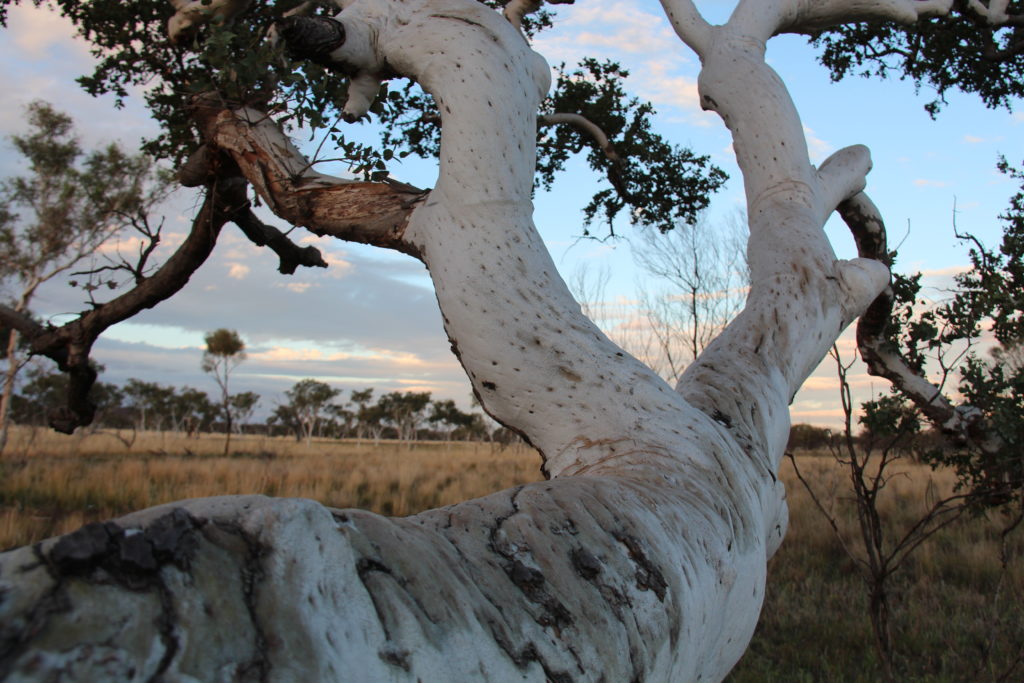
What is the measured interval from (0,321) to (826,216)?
5129 millimetres

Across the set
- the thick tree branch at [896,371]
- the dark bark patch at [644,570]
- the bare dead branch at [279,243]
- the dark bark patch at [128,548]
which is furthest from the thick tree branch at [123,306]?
the thick tree branch at [896,371]

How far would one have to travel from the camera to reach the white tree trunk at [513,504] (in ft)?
2.20

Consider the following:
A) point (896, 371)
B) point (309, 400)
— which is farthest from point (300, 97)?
point (309, 400)

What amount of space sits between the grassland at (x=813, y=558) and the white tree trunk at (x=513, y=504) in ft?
5.75

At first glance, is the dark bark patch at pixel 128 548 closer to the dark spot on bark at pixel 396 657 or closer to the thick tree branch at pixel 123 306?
the dark spot on bark at pixel 396 657

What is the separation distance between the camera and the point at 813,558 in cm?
707

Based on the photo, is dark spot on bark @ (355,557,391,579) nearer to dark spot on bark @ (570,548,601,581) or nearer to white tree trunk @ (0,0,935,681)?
white tree trunk @ (0,0,935,681)

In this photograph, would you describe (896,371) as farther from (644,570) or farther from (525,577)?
(525,577)

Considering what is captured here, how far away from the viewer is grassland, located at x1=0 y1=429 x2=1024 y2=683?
443 centimetres

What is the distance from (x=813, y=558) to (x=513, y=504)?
6880mm

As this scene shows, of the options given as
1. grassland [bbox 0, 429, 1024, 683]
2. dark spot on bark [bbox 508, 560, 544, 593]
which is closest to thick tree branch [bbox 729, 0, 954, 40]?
grassland [bbox 0, 429, 1024, 683]

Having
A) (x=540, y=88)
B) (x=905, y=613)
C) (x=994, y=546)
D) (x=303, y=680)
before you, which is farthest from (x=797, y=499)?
(x=303, y=680)

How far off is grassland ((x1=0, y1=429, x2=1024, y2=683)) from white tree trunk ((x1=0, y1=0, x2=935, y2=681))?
5.75 ft

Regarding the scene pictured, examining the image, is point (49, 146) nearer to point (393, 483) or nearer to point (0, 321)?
point (393, 483)
